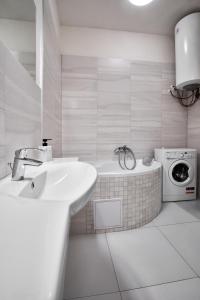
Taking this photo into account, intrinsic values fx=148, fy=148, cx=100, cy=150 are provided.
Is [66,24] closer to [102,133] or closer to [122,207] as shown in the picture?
[102,133]

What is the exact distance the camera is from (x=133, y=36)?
248 cm

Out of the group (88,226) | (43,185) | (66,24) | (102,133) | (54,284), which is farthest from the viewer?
(102,133)

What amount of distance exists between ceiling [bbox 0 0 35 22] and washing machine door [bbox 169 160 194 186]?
231cm

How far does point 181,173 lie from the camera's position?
→ 2330mm

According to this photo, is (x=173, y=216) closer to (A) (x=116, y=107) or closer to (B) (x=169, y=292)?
(B) (x=169, y=292)

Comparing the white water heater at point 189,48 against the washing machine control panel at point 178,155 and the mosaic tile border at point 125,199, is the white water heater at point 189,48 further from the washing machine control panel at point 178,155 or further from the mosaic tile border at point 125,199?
the mosaic tile border at point 125,199

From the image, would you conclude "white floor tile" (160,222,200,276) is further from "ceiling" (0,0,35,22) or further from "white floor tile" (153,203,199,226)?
"ceiling" (0,0,35,22)

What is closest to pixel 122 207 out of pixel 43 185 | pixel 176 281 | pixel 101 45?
pixel 176 281

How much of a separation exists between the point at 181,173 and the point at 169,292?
1.72 meters

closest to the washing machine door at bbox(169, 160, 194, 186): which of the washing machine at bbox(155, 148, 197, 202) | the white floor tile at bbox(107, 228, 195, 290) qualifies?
the washing machine at bbox(155, 148, 197, 202)

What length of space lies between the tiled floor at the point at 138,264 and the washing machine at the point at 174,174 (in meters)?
0.62

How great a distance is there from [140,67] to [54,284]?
9.47ft

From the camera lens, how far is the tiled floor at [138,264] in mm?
932

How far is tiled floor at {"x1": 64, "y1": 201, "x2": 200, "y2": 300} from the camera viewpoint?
93 cm
